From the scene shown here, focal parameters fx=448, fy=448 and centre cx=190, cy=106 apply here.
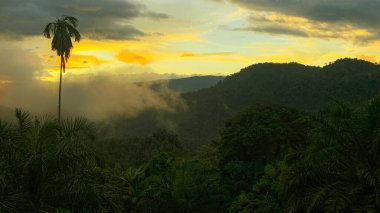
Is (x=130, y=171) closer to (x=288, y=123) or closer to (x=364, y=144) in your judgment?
(x=288, y=123)

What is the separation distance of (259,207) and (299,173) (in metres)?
6.13

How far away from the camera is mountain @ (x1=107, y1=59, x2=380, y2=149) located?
10294 centimetres

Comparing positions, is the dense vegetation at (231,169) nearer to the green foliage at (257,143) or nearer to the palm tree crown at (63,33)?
the green foliage at (257,143)

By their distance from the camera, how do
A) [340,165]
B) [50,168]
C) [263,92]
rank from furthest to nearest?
[263,92], [340,165], [50,168]

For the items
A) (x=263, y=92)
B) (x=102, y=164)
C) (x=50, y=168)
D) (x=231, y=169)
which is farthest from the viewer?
(x=263, y=92)

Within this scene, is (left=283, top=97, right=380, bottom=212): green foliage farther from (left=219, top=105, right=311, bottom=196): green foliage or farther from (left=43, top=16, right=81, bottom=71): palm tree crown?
A: (left=43, top=16, right=81, bottom=71): palm tree crown

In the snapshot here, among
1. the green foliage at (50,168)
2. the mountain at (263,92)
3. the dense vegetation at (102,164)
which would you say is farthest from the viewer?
the mountain at (263,92)

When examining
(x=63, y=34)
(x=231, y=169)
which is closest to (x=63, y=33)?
(x=63, y=34)

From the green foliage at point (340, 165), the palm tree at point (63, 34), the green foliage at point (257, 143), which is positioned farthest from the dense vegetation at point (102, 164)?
the palm tree at point (63, 34)

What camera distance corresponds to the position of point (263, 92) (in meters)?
131

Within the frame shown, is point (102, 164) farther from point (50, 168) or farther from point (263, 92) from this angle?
point (263, 92)

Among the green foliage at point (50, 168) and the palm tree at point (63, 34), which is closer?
the green foliage at point (50, 168)

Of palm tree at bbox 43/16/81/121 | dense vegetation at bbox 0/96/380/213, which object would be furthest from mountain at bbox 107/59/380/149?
dense vegetation at bbox 0/96/380/213

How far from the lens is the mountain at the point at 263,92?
10294cm
